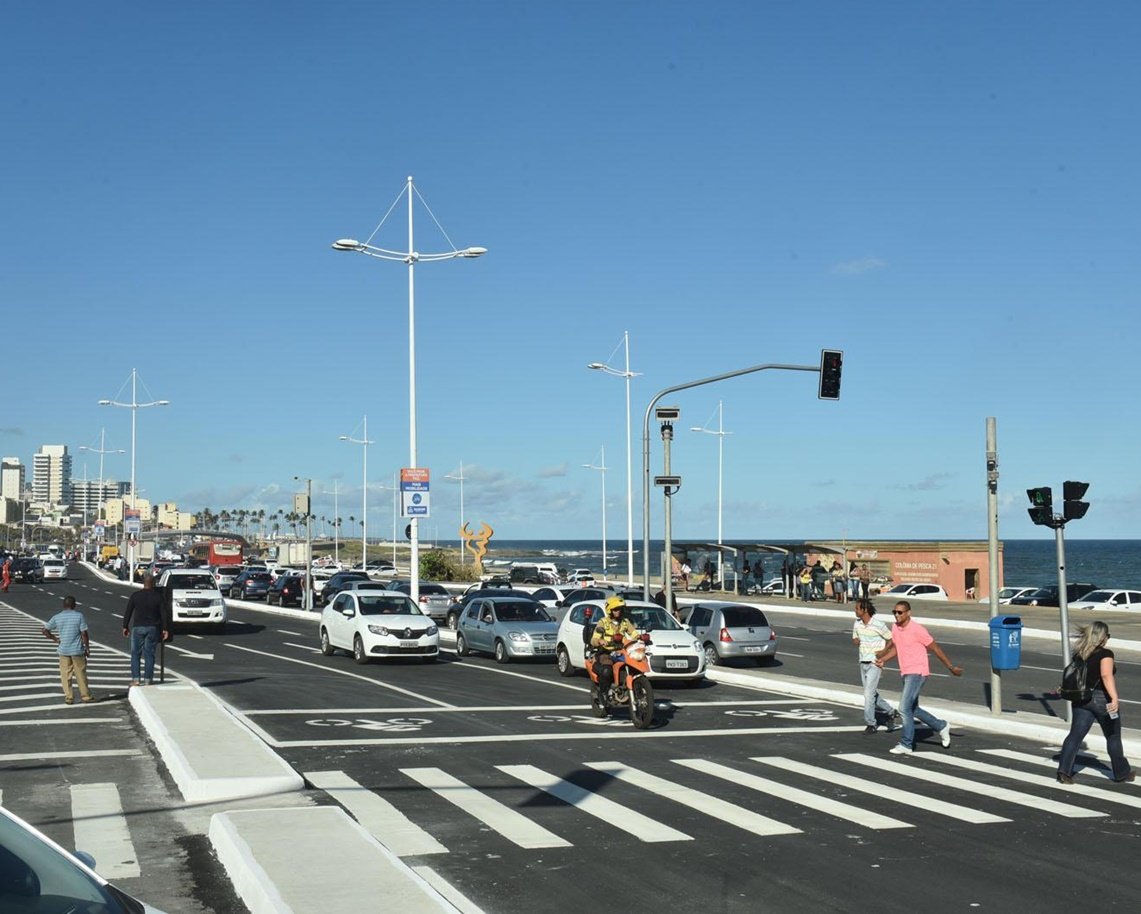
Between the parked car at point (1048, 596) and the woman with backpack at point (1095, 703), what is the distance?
156 ft

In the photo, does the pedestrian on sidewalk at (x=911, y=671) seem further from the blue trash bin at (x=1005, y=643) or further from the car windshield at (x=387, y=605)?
the car windshield at (x=387, y=605)

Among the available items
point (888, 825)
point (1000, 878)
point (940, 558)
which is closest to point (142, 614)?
point (888, 825)

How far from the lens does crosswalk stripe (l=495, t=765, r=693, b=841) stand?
399 inches

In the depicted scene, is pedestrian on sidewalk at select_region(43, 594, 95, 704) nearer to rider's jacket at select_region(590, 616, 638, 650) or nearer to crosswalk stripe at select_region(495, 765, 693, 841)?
rider's jacket at select_region(590, 616, 638, 650)

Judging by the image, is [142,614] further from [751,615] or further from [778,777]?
[751,615]

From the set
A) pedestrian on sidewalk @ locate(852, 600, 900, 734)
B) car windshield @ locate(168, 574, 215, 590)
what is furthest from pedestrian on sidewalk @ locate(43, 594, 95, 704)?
car windshield @ locate(168, 574, 215, 590)

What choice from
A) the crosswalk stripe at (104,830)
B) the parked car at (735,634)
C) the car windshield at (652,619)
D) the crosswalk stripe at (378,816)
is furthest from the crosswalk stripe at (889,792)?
the parked car at (735,634)

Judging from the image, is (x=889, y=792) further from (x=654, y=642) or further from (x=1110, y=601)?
(x=1110, y=601)

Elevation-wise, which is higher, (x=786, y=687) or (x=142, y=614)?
(x=142, y=614)

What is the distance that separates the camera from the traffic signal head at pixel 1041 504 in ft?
59.3

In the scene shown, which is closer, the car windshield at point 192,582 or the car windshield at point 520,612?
the car windshield at point 520,612

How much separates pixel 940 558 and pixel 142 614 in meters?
52.2

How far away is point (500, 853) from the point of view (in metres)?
9.34

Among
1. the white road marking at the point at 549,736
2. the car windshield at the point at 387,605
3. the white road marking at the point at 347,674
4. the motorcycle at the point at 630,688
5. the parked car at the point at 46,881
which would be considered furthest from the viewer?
the car windshield at the point at 387,605
